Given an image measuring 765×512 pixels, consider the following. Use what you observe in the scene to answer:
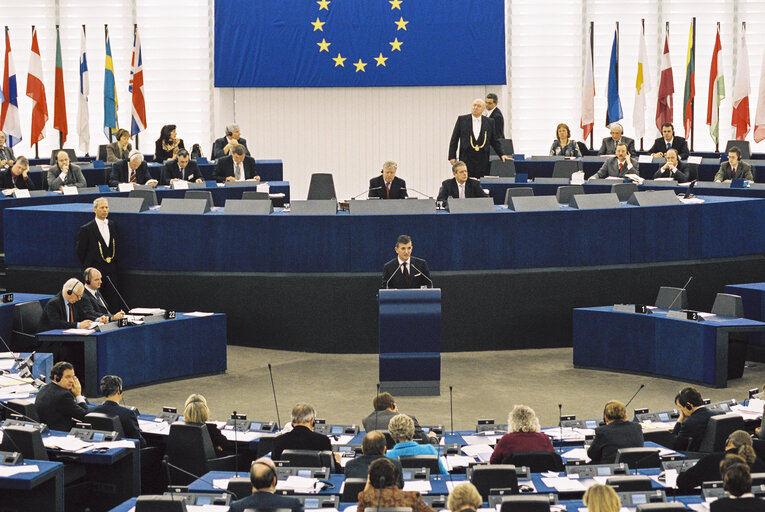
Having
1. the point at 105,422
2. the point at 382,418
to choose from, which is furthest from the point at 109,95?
the point at 382,418

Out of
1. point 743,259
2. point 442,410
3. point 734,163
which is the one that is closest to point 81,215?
point 442,410

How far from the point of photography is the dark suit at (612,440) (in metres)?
7.82

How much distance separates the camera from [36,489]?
7496mm

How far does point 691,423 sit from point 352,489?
2.92 meters

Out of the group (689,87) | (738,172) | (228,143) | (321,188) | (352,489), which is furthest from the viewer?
(689,87)

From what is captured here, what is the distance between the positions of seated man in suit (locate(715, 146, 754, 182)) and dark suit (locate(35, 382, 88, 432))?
11.0 m

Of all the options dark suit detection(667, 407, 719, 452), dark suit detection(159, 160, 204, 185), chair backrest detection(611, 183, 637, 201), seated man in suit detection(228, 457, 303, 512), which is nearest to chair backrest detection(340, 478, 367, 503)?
seated man in suit detection(228, 457, 303, 512)

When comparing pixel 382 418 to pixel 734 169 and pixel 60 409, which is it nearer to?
pixel 60 409

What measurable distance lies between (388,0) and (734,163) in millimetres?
8211

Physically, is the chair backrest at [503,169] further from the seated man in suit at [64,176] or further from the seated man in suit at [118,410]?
the seated man in suit at [118,410]

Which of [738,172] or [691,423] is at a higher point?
[738,172]

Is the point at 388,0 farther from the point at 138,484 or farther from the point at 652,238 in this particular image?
the point at 138,484

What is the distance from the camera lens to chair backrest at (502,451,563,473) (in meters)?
7.54

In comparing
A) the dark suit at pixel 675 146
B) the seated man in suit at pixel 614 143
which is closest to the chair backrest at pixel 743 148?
the dark suit at pixel 675 146
